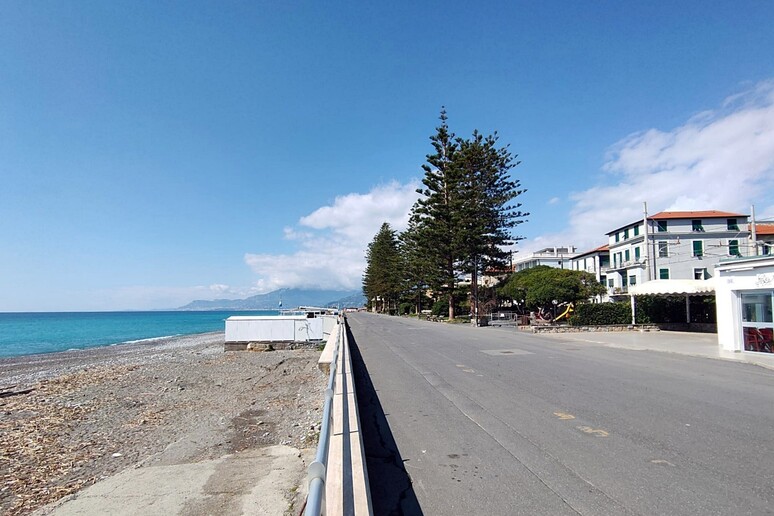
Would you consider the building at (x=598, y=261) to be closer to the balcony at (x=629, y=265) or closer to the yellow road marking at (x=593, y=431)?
the balcony at (x=629, y=265)

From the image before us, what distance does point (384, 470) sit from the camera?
15.3 feet

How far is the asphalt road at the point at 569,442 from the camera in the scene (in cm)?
386

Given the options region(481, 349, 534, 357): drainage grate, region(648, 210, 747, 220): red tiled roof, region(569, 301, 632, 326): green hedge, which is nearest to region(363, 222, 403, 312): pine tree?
region(648, 210, 747, 220): red tiled roof

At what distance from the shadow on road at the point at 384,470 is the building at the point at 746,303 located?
12.4 m

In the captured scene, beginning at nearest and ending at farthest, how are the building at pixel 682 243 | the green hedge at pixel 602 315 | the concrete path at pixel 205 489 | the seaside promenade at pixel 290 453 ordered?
1. the seaside promenade at pixel 290 453
2. the concrete path at pixel 205 489
3. the green hedge at pixel 602 315
4. the building at pixel 682 243

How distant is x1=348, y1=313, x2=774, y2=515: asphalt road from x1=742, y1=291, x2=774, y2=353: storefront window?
3.83m

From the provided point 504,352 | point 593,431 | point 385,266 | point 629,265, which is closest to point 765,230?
point 629,265

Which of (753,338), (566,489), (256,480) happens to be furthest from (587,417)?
(753,338)

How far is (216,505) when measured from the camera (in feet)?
14.7

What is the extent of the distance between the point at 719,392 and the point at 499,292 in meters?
37.3

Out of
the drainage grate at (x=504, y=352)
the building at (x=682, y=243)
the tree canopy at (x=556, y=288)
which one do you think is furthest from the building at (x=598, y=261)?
the drainage grate at (x=504, y=352)

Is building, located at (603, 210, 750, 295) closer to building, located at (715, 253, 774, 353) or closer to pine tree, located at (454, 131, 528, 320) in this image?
pine tree, located at (454, 131, 528, 320)

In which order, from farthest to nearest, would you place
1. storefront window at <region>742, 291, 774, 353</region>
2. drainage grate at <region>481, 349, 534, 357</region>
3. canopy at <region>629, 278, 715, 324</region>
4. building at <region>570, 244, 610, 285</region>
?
1. building at <region>570, 244, 610, 285</region>
2. canopy at <region>629, 278, 715, 324</region>
3. drainage grate at <region>481, 349, 534, 357</region>
4. storefront window at <region>742, 291, 774, 353</region>

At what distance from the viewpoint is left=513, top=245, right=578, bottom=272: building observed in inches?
3191
